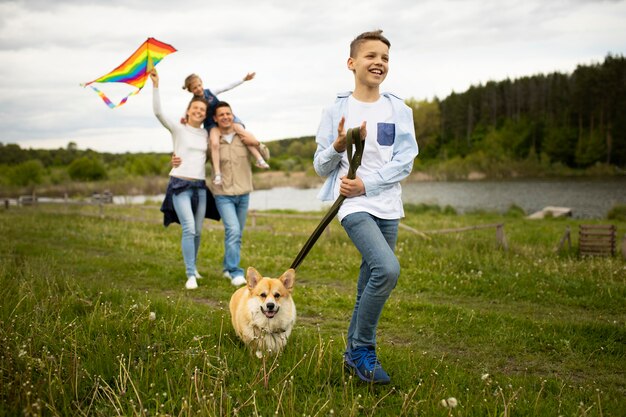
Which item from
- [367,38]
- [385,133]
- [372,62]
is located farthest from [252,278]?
[367,38]

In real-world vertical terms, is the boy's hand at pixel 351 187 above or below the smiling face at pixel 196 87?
below

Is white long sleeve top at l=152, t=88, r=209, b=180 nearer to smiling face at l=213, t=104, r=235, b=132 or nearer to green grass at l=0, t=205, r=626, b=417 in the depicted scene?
smiling face at l=213, t=104, r=235, b=132

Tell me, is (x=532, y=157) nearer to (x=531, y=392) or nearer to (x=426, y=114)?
(x=426, y=114)

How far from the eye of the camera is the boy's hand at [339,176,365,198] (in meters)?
3.45

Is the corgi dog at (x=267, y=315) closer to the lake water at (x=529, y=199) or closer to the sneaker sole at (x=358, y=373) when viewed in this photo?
the sneaker sole at (x=358, y=373)

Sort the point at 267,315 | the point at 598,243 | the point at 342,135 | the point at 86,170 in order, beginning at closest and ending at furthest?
the point at 342,135, the point at 267,315, the point at 598,243, the point at 86,170

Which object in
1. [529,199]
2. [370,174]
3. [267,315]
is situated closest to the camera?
[370,174]

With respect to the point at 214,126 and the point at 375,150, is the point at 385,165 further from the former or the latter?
the point at 214,126

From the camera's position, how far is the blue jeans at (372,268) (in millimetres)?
3330

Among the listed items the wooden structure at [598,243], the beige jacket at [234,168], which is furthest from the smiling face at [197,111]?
the wooden structure at [598,243]

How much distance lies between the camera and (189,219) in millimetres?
7074

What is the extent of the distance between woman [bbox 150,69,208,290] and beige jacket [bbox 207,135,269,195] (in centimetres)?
27

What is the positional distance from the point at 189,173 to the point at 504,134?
77.7m

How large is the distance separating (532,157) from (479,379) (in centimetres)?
6924
